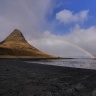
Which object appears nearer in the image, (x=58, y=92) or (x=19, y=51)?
(x=58, y=92)

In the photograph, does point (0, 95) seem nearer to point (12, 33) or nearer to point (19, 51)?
point (19, 51)

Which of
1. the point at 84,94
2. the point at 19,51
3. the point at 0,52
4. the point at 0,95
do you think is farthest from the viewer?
the point at 19,51

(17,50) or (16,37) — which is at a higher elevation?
(16,37)

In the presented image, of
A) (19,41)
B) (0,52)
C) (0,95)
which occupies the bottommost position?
(0,95)

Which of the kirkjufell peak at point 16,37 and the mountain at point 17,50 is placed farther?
the kirkjufell peak at point 16,37

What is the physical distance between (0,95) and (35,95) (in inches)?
70.2

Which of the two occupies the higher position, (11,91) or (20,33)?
(20,33)

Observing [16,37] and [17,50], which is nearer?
[17,50]

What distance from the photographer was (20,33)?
188 meters

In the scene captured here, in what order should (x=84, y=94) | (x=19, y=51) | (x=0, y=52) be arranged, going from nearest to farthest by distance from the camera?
(x=84, y=94) → (x=0, y=52) → (x=19, y=51)

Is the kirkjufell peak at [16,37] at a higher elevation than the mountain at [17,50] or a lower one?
higher

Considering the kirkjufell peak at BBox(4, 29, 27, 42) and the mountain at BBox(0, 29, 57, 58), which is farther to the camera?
the kirkjufell peak at BBox(4, 29, 27, 42)

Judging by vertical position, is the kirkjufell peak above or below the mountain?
above

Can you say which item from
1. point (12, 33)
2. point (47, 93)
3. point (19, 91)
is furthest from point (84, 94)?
point (12, 33)
